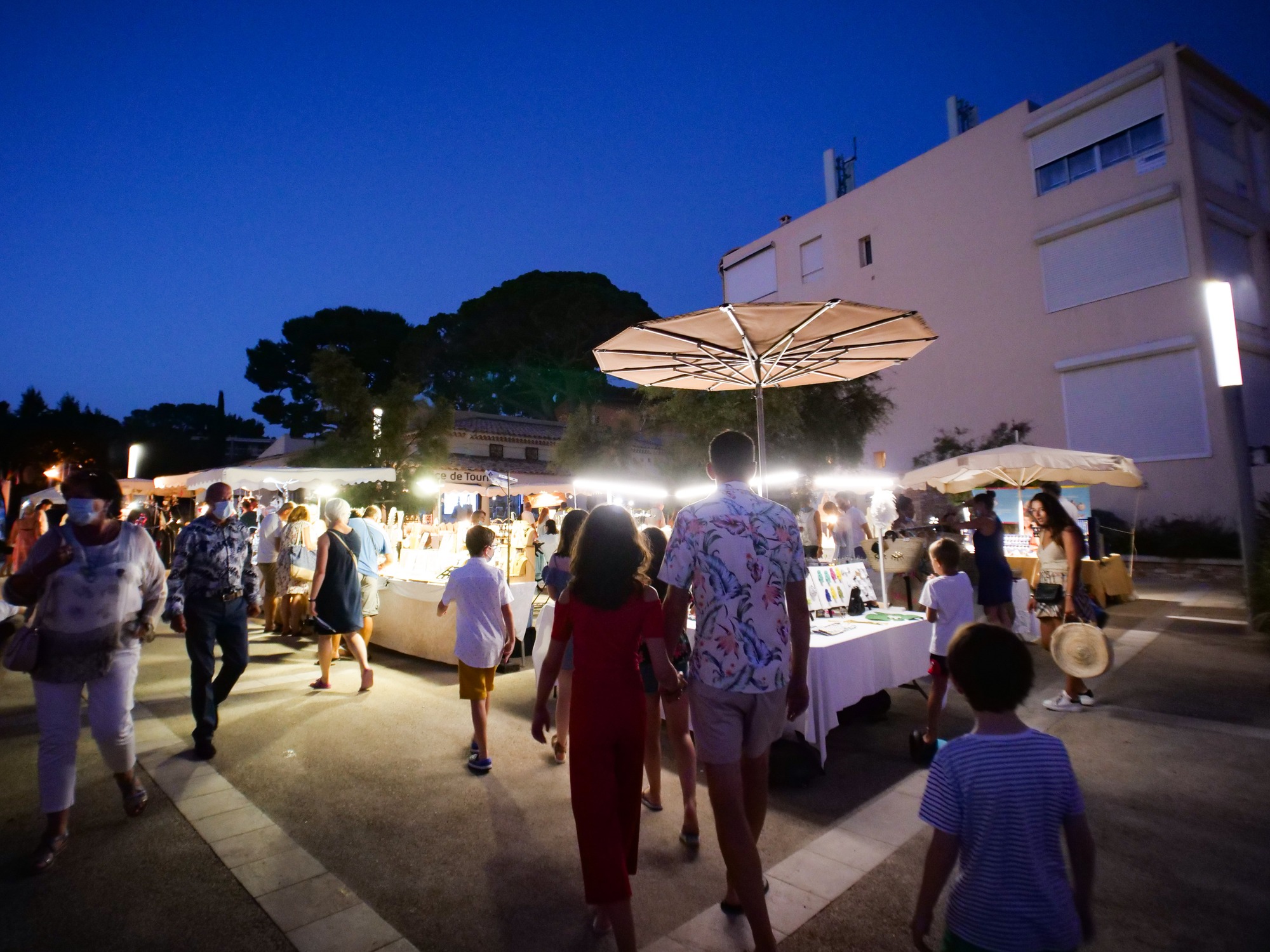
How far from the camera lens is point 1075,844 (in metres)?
1.50

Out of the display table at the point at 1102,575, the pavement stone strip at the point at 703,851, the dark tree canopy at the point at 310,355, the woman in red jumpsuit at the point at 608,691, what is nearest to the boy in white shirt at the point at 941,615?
the pavement stone strip at the point at 703,851

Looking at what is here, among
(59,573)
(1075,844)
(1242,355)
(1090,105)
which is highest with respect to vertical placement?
(1090,105)

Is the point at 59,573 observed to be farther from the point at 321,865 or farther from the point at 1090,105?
the point at 1090,105

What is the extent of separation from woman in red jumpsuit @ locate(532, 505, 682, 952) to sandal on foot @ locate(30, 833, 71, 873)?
8.51ft

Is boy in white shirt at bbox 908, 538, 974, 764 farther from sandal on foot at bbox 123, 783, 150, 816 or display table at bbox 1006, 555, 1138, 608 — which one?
display table at bbox 1006, 555, 1138, 608

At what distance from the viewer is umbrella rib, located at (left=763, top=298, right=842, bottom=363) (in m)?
4.07

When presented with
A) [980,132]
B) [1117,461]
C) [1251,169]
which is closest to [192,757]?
[1117,461]

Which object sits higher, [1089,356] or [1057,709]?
[1089,356]

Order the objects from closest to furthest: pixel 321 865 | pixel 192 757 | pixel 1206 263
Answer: pixel 321 865 < pixel 192 757 < pixel 1206 263

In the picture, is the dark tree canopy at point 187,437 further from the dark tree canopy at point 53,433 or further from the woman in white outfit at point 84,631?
the woman in white outfit at point 84,631

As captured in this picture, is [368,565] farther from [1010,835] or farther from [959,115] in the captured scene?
[959,115]

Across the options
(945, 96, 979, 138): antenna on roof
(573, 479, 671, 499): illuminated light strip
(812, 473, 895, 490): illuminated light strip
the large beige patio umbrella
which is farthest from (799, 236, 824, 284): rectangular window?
the large beige patio umbrella

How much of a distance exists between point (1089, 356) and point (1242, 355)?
3.33 metres

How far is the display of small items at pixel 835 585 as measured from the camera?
188 inches
